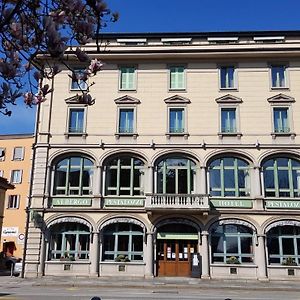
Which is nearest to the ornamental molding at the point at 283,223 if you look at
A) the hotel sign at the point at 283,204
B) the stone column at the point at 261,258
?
the stone column at the point at 261,258

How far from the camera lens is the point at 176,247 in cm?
2727

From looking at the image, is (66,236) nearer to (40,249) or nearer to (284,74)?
(40,249)

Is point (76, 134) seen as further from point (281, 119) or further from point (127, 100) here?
point (281, 119)

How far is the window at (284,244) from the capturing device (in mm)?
26375

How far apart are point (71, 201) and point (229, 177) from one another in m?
10.1

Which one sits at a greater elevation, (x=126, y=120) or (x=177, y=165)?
(x=126, y=120)

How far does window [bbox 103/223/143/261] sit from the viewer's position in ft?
88.8

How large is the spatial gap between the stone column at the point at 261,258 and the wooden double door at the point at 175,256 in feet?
12.5

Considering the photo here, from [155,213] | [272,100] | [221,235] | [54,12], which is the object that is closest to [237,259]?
[221,235]

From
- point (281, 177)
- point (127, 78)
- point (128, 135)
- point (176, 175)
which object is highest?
point (127, 78)

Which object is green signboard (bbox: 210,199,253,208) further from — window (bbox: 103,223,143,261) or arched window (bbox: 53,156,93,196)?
arched window (bbox: 53,156,93,196)

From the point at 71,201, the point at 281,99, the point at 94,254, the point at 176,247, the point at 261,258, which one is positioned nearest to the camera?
the point at 261,258

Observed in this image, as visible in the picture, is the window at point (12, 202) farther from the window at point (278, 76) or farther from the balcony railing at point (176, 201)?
the window at point (278, 76)

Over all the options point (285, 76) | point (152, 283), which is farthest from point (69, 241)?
point (285, 76)
